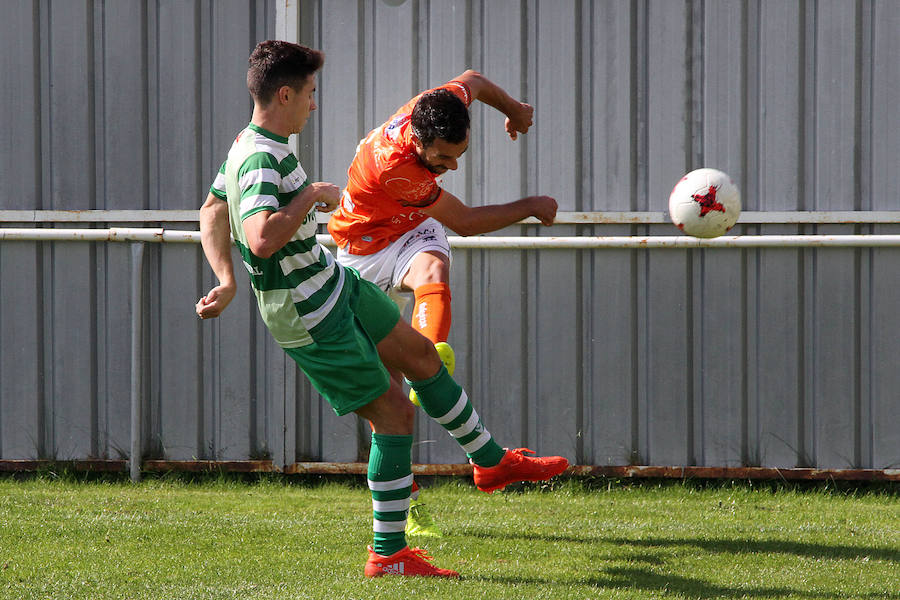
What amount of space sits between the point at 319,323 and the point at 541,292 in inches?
99.2

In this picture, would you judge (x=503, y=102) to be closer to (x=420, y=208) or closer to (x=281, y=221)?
(x=420, y=208)

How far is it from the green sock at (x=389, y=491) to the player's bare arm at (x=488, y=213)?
1.16m

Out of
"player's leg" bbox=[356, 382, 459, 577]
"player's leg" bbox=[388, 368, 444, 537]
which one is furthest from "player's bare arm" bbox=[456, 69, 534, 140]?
"player's leg" bbox=[356, 382, 459, 577]

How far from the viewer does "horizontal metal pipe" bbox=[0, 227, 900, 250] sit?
206 inches

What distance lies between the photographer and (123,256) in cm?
562

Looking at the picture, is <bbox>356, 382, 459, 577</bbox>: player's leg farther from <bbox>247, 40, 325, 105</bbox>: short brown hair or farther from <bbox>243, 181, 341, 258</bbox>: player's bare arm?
<bbox>247, 40, 325, 105</bbox>: short brown hair

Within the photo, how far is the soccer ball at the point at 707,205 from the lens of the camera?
4461 mm

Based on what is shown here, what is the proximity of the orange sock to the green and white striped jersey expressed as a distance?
2.75 feet

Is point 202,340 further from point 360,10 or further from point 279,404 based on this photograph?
point 360,10

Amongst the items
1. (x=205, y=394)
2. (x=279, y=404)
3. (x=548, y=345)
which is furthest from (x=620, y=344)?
(x=205, y=394)

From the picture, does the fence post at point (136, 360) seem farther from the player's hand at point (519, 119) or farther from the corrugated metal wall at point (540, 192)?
the player's hand at point (519, 119)

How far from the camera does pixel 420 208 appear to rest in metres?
4.15

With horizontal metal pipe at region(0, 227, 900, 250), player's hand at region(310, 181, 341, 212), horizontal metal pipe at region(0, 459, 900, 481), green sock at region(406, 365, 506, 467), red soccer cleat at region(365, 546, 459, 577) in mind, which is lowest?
horizontal metal pipe at region(0, 459, 900, 481)

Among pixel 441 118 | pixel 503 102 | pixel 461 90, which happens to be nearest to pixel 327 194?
pixel 441 118
